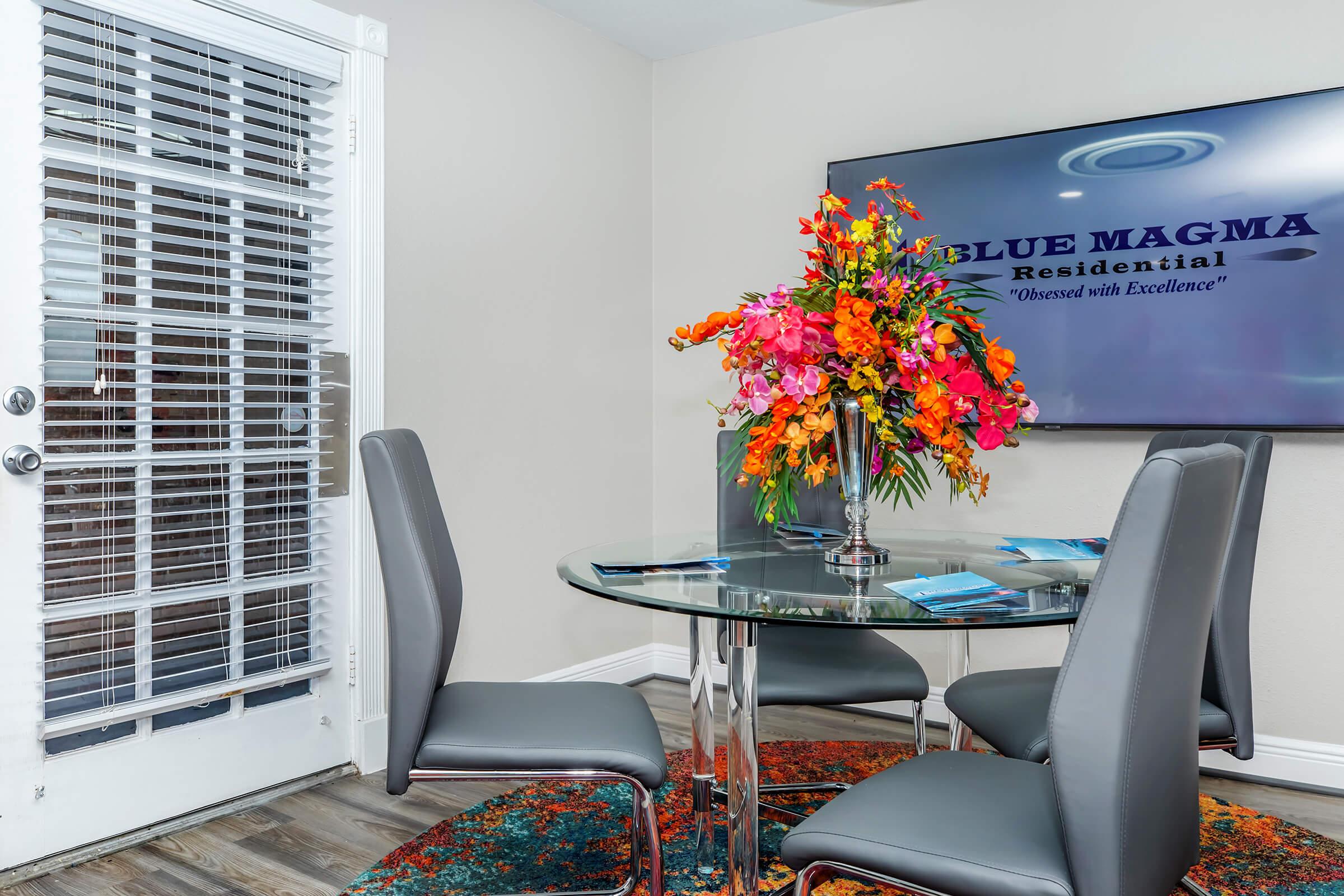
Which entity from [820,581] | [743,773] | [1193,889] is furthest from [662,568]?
[1193,889]

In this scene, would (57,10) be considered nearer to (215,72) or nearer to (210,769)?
(215,72)

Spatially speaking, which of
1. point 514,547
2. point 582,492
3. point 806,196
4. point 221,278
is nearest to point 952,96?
point 806,196

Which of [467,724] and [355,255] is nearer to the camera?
[467,724]

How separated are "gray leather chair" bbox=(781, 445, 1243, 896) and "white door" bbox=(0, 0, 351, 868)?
6.05 ft

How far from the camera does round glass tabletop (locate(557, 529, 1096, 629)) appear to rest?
154 centimetres

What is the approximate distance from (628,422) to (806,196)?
3.82 feet

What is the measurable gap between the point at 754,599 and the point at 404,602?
0.67m

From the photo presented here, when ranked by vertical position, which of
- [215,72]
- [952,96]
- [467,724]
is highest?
[952,96]

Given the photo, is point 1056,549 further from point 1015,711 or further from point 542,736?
point 542,736

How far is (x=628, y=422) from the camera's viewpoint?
4.00 m

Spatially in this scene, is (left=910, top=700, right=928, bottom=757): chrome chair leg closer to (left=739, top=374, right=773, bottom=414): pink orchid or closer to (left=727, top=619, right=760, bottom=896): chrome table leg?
(left=727, top=619, right=760, bottom=896): chrome table leg

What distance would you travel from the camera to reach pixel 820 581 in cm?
185

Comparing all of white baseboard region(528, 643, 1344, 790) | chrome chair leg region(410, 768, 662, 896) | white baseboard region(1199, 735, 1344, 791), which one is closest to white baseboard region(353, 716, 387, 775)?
white baseboard region(528, 643, 1344, 790)

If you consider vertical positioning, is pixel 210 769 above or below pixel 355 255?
below
